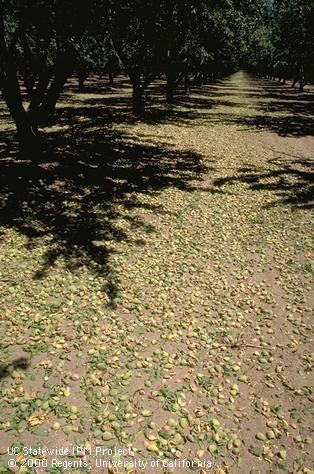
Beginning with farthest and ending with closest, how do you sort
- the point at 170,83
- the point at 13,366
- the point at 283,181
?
the point at 170,83 → the point at 283,181 → the point at 13,366

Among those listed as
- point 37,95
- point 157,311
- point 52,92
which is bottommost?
point 157,311

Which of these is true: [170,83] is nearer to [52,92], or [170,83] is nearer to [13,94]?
[52,92]

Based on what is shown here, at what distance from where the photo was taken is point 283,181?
15906 mm

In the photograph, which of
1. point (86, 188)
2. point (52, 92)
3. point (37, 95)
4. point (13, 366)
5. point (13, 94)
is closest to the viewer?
point (13, 366)

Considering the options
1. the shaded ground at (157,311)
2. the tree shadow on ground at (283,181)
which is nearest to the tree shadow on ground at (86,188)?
the shaded ground at (157,311)

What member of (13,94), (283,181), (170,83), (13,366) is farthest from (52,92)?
(170,83)

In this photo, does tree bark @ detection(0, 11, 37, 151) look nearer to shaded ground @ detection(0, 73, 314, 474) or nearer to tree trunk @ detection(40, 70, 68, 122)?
tree trunk @ detection(40, 70, 68, 122)

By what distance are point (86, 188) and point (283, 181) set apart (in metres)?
8.46

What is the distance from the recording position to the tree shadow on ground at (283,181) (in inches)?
558

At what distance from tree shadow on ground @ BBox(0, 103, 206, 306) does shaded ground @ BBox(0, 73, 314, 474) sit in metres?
0.07

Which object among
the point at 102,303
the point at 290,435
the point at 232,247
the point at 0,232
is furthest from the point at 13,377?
the point at 232,247

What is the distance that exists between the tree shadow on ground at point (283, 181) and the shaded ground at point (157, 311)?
A: 0.36ft

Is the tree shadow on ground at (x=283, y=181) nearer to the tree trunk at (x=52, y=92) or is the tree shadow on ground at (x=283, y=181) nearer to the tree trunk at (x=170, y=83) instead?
the tree trunk at (x=52, y=92)

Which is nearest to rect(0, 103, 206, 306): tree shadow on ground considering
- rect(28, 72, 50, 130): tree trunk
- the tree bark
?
the tree bark
